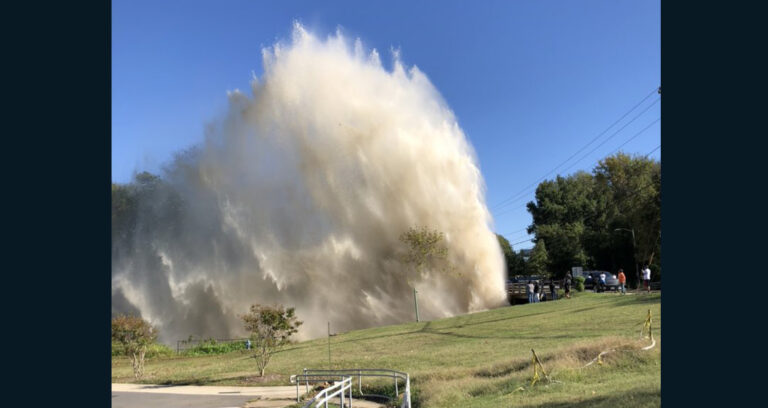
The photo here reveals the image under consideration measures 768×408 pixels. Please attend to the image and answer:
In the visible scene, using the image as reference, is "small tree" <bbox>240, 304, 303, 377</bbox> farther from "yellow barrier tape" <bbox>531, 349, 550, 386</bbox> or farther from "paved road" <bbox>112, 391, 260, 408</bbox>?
"yellow barrier tape" <bbox>531, 349, 550, 386</bbox>

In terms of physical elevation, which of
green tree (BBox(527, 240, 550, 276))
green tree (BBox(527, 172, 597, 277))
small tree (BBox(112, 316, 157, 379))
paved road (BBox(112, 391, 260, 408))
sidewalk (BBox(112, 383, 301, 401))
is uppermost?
green tree (BBox(527, 172, 597, 277))

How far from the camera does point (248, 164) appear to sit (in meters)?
45.9

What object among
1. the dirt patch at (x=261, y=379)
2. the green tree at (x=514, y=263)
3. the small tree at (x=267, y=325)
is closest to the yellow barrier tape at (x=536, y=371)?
the dirt patch at (x=261, y=379)

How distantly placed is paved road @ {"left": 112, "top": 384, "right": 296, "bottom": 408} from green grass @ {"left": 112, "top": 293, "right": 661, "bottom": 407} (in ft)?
3.95

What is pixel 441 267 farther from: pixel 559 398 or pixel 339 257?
pixel 559 398

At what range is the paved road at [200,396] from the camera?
1512cm

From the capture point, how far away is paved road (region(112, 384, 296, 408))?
15.1 meters

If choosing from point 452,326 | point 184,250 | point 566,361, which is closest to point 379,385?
point 566,361

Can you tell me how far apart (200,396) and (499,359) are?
920cm

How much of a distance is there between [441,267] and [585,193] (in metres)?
30.2

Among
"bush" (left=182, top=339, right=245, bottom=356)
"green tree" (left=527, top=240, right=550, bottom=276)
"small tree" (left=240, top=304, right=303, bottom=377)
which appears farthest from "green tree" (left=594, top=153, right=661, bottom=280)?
"small tree" (left=240, top=304, right=303, bottom=377)

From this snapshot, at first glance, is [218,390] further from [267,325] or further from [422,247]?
[422,247]

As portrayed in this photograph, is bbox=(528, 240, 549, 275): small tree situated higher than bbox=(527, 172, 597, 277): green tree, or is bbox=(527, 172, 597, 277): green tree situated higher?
bbox=(527, 172, 597, 277): green tree

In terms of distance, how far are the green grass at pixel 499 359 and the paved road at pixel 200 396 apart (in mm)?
1204
